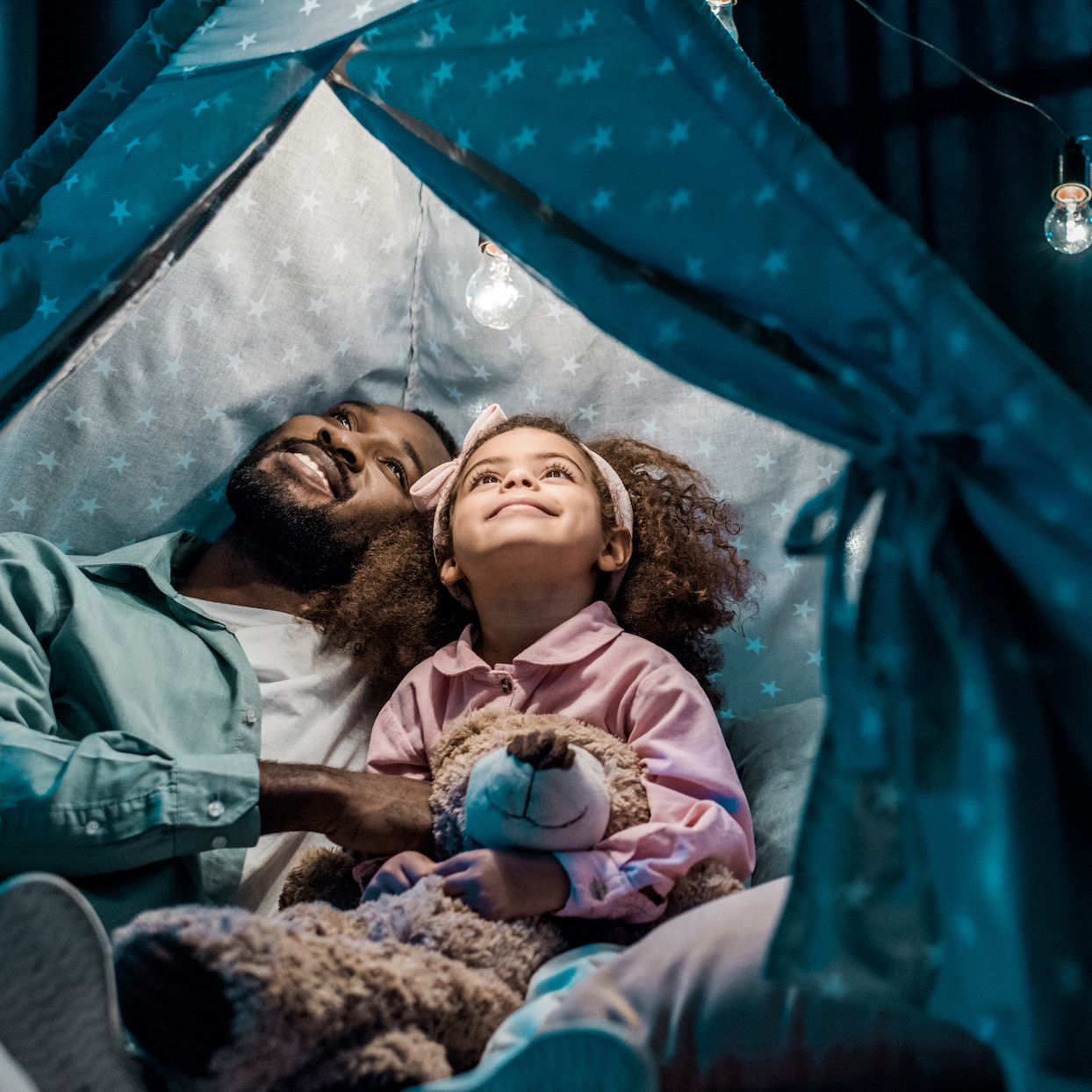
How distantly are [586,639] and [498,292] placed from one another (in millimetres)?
772

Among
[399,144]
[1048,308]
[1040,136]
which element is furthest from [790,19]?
[399,144]

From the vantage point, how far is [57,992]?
2.56 ft

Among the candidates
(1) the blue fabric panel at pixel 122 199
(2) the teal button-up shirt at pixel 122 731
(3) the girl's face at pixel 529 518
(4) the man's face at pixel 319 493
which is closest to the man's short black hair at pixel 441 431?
(4) the man's face at pixel 319 493

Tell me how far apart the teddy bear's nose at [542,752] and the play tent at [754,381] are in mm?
351

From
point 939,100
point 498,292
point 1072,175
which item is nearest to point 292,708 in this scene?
point 498,292

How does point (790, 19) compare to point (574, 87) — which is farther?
point (790, 19)

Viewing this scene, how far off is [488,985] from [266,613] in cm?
90

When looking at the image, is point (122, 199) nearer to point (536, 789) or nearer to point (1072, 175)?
point (536, 789)

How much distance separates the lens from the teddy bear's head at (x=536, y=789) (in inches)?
42.4

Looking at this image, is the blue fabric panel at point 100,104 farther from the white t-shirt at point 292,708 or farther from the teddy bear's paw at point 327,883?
the teddy bear's paw at point 327,883

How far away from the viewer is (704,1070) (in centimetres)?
76

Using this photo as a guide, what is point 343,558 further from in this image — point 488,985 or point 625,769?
point 488,985

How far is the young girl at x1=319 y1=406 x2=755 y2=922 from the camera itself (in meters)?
1.11

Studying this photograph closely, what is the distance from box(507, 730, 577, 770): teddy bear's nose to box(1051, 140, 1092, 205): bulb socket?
4.36ft
